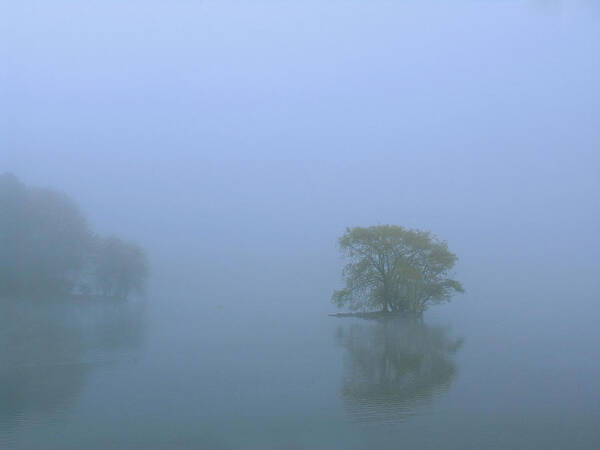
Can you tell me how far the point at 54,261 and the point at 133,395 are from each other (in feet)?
40.9

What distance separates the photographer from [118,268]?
21.7 metres

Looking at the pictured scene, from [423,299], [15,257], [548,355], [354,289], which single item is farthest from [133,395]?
[423,299]

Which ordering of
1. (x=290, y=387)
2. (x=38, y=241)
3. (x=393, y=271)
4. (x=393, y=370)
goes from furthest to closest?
1. (x=393, y=271)
2. (x=38, y=241)
3. (x=393, y=370)
4. (x=290, y=387)

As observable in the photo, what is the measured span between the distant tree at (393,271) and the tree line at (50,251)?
10.7m

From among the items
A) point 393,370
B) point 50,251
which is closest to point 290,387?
point 393,370

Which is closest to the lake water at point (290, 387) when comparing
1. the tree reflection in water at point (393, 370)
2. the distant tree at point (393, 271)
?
the tree reflection in water at point (393, 370)

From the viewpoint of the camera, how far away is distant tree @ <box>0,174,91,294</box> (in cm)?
1797

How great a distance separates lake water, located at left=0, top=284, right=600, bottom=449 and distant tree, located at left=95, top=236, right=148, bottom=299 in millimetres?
3734

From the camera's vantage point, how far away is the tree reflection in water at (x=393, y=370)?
25.0ft

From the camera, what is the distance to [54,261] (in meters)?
18.8

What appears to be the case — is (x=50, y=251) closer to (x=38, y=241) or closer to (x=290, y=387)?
(x=38, y=241)

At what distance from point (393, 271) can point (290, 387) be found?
1699cm

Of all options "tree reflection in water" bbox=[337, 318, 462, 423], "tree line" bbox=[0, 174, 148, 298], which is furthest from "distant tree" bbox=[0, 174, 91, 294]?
"tree reflection in water" bbox=[337, 318, 462, 423]

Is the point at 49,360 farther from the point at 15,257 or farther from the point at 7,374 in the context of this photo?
the point at 15,257
